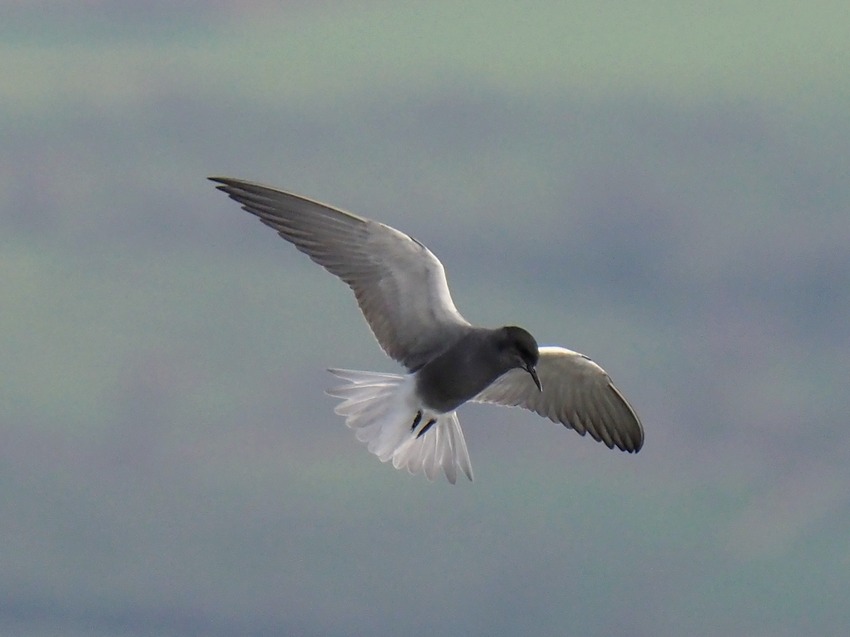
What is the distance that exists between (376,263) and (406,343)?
0.79 meters

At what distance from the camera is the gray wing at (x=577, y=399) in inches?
554

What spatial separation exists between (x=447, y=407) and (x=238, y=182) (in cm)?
257

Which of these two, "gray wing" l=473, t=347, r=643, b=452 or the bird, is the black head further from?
"gray wing" l=473, t=347, r=643, b=452

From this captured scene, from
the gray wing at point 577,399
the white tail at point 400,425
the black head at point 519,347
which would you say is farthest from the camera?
the gray wing at point 577,399

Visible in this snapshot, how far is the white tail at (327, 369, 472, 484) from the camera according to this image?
43.4ft

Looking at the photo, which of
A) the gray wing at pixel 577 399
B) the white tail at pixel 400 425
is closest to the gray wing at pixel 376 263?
the white tail at pixel 400 425

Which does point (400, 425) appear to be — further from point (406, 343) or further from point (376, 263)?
point (376, 263)

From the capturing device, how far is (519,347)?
1273 cm

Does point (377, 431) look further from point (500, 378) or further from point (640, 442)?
point (640, 442)

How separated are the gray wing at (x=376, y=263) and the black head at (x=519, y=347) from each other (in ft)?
1.64

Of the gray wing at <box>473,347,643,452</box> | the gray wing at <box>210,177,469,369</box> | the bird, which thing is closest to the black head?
the bird

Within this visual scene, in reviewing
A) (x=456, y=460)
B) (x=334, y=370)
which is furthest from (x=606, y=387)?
(x=334, y=370)

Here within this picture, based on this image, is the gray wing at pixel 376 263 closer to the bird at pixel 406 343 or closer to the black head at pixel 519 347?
the bird at pixel 406 343

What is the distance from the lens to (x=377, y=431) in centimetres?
1350
